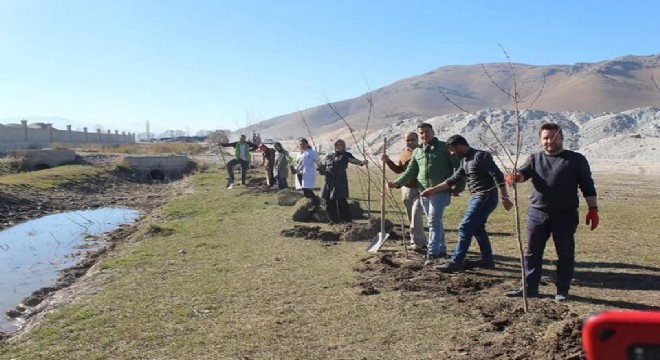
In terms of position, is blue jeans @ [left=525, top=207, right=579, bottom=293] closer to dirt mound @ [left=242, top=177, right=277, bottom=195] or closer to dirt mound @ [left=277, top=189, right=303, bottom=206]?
dirt mound @ [left=277, top=189, right=303, bottom=206]

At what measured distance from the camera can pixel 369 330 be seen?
5164mm

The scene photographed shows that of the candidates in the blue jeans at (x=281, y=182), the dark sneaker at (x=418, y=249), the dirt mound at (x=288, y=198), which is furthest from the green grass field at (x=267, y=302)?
the blue jeans at (x=281, y=182)

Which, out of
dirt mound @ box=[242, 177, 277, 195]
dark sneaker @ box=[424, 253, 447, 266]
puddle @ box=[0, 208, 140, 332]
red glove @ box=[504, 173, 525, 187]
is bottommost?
puddle @ box=[0, 208, 140, 332]

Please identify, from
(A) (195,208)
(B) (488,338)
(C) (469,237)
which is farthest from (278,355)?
(A) (195,208)

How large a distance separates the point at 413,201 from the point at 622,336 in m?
7.46

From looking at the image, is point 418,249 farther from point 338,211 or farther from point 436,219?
point 338,211

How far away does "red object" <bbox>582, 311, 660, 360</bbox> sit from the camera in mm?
1385

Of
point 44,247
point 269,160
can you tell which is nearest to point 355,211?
point 44,247

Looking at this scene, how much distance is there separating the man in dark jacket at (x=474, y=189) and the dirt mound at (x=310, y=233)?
3366 mm

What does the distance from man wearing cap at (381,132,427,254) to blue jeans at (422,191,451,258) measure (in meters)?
0.77

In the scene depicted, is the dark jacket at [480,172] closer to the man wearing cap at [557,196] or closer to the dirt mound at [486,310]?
the dirt mound at [486,310]

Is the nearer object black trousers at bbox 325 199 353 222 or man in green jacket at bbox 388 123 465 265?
man in green jacket at bbox 388 123 465 265

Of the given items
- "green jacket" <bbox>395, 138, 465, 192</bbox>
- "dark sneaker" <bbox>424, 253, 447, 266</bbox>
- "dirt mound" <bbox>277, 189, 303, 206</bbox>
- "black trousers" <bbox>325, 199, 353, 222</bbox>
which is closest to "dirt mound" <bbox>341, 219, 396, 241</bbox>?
"black trousers" <bbox>325, 199, 353, 222</bbox>

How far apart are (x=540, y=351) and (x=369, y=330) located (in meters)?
1.57
